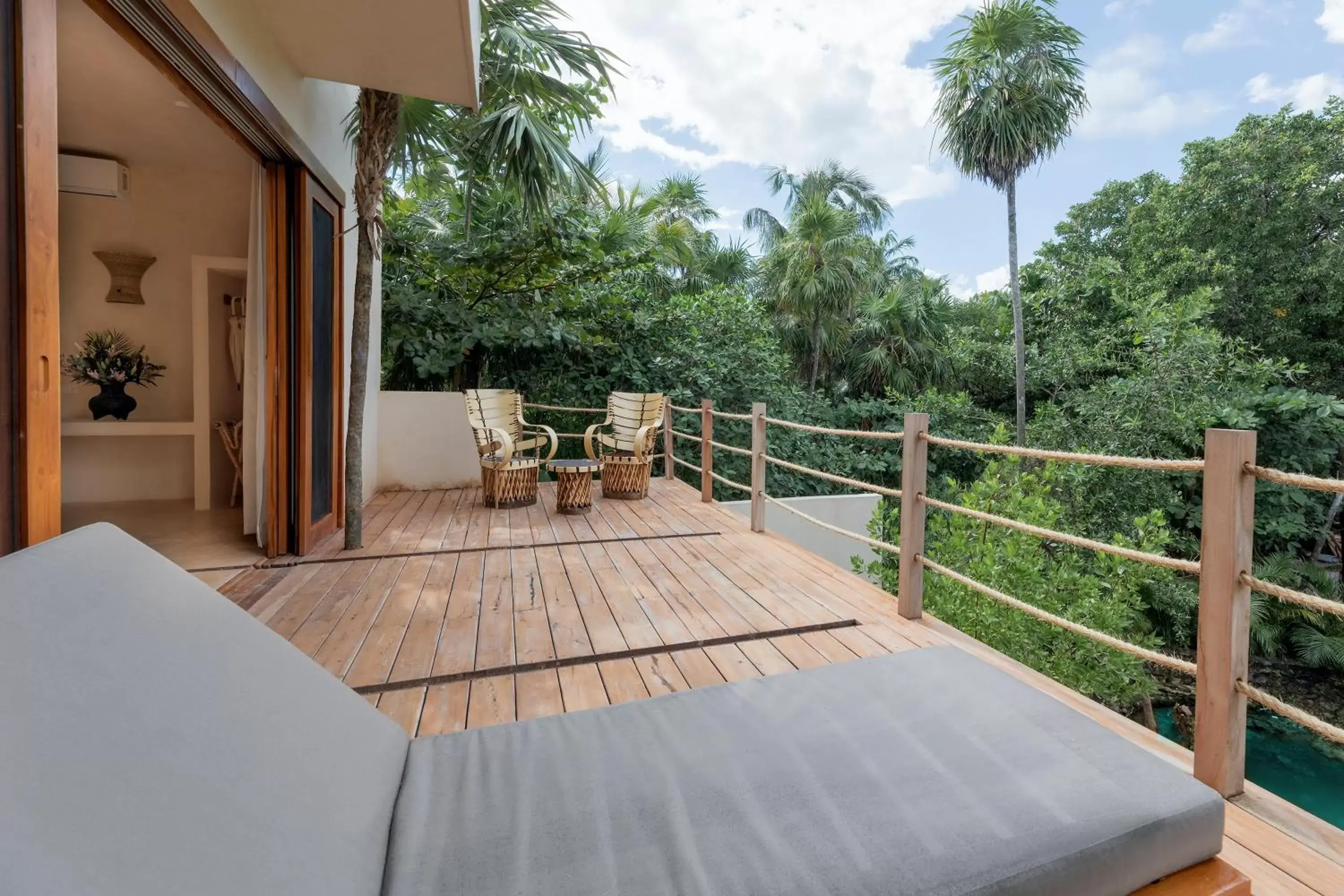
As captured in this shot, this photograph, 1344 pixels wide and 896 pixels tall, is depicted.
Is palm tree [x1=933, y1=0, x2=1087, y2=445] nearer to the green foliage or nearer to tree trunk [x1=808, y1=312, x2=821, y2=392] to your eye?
tree trunk [x1=808, y1=312, x2=821, y2=392]

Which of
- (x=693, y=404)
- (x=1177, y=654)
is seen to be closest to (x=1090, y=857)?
(x=693, y=404)

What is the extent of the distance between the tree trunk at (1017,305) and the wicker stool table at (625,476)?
7.14 m

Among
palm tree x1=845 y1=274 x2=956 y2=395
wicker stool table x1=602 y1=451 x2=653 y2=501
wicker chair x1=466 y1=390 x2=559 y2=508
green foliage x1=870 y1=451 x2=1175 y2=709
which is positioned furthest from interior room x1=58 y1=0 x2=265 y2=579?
palm tree x1=845 y1=274 x2=956 y2=395

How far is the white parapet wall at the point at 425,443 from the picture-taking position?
5.21 meters

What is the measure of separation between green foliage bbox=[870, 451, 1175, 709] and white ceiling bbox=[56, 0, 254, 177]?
4868 millimetres

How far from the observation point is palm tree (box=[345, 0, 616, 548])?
325 cm

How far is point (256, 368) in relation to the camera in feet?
10.3

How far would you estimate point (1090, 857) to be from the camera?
2.64ft

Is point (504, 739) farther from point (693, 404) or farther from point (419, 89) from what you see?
point (693, 404)

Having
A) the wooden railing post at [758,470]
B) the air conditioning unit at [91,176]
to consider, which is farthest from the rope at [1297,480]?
the air conditioning unit at [91,176]

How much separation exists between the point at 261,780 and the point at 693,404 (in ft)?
20.9

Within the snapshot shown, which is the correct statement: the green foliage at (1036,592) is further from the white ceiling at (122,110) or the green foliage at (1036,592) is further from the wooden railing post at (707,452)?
the white ceiling at (122,110)

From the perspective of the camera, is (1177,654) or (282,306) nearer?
(282,306)

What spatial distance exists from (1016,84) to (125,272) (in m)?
11.1
